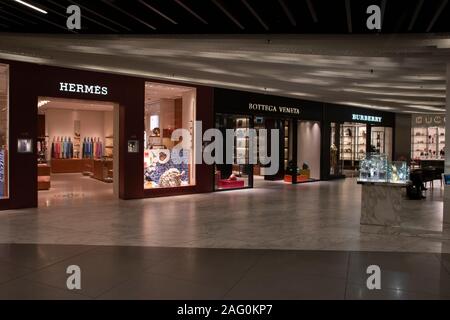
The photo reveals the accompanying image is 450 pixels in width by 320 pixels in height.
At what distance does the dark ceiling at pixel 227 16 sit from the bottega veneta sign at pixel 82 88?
2.62m

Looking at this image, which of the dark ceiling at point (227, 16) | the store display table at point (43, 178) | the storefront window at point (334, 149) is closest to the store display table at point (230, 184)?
the store display table at point (43, 178)

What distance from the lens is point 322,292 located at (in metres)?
3.84

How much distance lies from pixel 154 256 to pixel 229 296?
61.6 inches

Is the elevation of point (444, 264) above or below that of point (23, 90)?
below

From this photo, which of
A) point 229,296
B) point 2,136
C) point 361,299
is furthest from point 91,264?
point 2,136

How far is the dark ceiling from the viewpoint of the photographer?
5.27 m

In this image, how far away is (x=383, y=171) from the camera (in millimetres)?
6953

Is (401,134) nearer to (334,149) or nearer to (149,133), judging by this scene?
(334,149)

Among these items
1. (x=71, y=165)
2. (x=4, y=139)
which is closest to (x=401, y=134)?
(x=71, y=165)

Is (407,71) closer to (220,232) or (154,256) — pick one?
(220,232)

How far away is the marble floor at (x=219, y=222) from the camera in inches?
230

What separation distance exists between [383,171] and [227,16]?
11.7 feet

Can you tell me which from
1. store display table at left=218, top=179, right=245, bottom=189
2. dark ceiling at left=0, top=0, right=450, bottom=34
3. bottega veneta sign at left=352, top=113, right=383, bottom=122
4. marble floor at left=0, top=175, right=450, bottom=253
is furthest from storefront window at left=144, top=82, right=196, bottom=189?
bottega veneta sign at left=352, top=113, right=383, bottom=122

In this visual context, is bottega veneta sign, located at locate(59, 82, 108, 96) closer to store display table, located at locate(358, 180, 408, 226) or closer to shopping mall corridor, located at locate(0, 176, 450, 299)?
shopping mall corridor, located at locate(0, 176, 450, 299)
